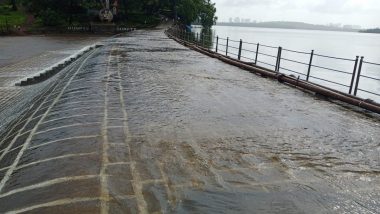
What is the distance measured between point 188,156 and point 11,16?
200ft

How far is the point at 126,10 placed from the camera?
57.6 m

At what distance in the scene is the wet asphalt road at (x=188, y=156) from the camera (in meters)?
3.91

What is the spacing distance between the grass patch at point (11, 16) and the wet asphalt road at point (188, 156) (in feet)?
164

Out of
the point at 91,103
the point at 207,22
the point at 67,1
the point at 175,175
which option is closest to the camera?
the point at 175,175

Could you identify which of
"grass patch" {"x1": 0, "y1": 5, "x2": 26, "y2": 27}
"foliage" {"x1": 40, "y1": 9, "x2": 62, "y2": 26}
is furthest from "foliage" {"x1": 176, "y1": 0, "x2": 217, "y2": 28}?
"grass patch" {"x1": 0, "y1": 5, "x2": 26, "y2": 27}

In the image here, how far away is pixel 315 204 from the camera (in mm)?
4000

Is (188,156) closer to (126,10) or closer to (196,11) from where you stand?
(126,10)

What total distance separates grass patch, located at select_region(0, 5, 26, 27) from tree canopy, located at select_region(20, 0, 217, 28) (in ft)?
7.82

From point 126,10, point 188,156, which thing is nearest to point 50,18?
point 126,10

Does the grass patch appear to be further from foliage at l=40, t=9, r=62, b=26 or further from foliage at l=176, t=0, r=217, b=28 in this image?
foliage at l=176, t=0, r=217, b=28

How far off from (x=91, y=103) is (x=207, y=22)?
70402 millimetres

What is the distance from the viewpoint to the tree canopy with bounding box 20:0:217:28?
5144cm

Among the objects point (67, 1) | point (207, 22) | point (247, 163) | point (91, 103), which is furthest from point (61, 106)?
point (207, 22)

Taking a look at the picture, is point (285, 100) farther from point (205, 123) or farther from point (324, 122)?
point (205, 123)
